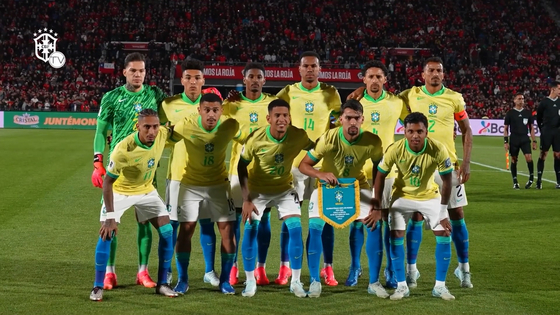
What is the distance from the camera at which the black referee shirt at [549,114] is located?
51.6ft

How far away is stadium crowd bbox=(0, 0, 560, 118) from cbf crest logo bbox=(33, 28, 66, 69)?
361 millimetres

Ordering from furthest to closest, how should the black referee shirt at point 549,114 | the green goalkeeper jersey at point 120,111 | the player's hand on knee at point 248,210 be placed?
the black referee shirt at point 549,114 → the green goalkeeper jersey at point 120,111 → the player's hand on knee at point 248,210

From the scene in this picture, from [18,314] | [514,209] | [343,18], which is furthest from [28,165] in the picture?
[343,18]

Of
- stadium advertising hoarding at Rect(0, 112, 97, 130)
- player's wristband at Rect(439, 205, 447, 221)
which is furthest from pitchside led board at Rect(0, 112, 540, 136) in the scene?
player's wristband at Rect(439, 205, 447, 221)

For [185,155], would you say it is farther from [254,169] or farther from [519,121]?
[519,121]

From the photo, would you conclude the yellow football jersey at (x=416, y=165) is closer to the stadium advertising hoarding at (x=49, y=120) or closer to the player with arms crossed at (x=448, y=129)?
the player with arms crossed at (x=448, y=129)

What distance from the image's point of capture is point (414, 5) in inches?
1897

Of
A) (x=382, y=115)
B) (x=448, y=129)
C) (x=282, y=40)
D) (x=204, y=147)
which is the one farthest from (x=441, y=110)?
(x=282, y=40)

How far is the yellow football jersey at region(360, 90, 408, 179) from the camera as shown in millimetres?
7402

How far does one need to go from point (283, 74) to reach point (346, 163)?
3339cm

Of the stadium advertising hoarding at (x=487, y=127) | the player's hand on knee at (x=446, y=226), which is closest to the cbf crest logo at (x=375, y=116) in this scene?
the player's hand on knee at (x=446, y=226)

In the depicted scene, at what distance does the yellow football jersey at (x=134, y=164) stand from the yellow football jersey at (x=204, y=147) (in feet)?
0.67

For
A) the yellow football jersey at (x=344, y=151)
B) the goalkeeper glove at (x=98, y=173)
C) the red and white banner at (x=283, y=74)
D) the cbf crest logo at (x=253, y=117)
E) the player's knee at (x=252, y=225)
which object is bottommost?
the player's knee at (x=252, y=225)

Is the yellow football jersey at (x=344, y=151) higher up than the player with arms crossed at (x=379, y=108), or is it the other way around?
the player with arms crossed at (x=379, y=108)
